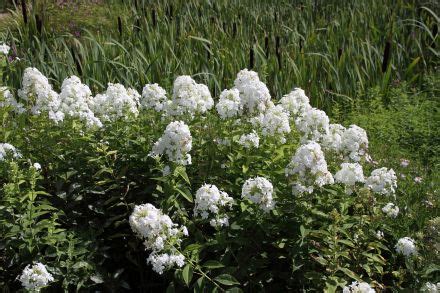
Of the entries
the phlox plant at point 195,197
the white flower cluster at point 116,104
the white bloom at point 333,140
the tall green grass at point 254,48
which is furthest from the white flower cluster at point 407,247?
the tall green grass at point 254,48

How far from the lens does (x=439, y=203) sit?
4.10 meters

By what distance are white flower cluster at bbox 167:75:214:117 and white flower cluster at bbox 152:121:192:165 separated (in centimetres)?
44

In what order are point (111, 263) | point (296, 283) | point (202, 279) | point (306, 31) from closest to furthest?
point (202, 279), point (296, 283), point (111, 263), point (306, 31)

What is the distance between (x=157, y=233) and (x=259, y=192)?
572 millimetres

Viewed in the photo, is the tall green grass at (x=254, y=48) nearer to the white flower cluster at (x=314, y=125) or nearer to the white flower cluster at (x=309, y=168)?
the white flower cluster at (x=314, y=125)

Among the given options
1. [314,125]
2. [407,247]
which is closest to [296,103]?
[314,125]

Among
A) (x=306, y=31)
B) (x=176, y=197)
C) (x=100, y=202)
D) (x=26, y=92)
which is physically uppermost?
(x=26, y=92)

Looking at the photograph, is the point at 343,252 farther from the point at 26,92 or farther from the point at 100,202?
the point at 26,92

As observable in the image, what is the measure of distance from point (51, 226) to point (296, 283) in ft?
4.47

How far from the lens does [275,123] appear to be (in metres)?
3.57

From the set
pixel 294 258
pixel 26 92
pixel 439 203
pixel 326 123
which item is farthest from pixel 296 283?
pixel 26 92

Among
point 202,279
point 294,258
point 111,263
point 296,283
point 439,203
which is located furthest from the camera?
point 439,203

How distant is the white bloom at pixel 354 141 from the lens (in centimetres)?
359

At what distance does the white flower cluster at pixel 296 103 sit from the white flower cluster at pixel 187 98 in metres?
0.51
